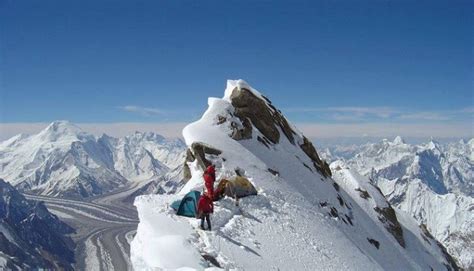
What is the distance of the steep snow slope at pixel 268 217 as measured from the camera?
27.6 m

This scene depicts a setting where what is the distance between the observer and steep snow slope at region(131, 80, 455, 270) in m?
27.6

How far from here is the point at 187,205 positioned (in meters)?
32.5

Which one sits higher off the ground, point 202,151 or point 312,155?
point 202,151

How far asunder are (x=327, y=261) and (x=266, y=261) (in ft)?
26.4

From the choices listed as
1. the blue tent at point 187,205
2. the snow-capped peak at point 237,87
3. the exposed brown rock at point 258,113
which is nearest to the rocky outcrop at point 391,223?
the exposed brown rock at point 258,113

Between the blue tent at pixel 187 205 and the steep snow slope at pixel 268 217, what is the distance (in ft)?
2.47

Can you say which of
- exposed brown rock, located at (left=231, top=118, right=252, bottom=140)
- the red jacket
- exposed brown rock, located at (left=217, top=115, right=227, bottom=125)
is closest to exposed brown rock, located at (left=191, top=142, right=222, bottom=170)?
exposed brown rock, located at (left=231, top=118, right=252, bottom=140)

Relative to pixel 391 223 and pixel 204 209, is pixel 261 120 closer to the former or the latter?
pixel 391 223

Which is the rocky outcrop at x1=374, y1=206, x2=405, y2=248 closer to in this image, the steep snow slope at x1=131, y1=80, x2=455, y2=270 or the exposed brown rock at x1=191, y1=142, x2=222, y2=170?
the steep snow slope at x1=131, y1=80, x2=455, y2=270

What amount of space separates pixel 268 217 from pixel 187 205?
7.38 metres

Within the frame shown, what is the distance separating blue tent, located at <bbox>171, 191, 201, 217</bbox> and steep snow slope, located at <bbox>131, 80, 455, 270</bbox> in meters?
0.75

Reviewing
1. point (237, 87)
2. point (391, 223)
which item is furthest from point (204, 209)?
point (391, 223)

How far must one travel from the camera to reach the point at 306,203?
44656mm

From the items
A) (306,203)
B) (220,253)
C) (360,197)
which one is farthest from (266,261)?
(360,197)
